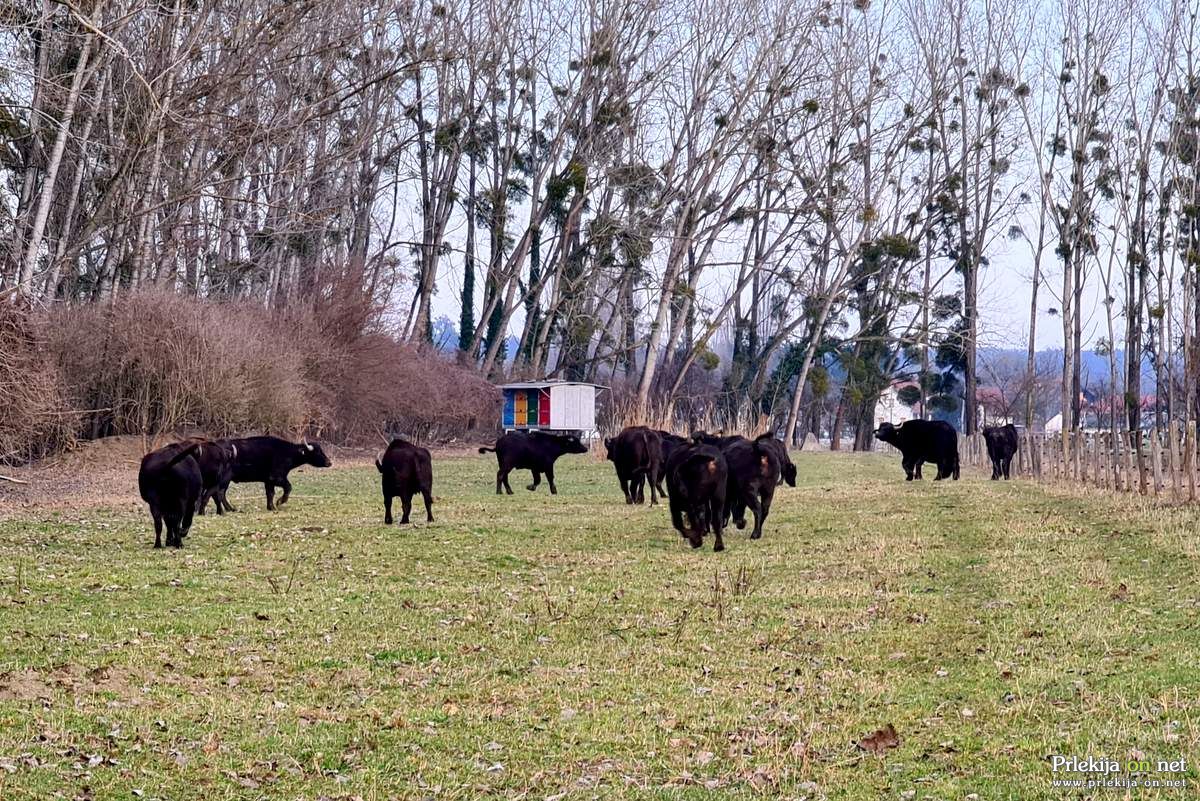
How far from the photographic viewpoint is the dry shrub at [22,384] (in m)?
25.6

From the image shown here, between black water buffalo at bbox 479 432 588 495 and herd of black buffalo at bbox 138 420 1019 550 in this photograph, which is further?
black water buffalo at bbox 479 432 588 495

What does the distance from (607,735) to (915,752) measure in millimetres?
1648

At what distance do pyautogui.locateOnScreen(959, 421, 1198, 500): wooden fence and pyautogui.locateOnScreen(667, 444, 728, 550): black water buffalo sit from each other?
9.63 metres

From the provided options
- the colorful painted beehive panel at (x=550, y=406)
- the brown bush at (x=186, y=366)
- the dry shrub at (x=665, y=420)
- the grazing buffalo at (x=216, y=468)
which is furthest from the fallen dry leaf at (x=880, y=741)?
the colorful painted beehive panel at (x=550, y=406)

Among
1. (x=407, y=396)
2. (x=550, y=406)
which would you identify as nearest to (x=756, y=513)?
(x=407, y=396)

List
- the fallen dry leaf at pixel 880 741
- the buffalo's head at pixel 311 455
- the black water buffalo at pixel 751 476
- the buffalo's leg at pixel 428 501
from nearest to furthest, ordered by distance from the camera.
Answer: the fallen dry leaf at pixel 880 741 → the black water buffalo at pixel 751 476 → the buffalo's leg at pixel 428 501 → the buffalo's head at pixel 311 455

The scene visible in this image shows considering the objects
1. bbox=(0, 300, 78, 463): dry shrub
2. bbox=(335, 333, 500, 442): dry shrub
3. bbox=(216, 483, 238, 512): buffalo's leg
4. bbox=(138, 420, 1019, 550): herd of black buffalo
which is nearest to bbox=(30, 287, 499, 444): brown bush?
bbox=(0, 300, 78, 463): dry shrub

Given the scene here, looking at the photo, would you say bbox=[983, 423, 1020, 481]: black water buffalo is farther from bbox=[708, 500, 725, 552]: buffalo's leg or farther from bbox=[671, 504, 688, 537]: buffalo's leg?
bbox=[708, 500, 725, 552]: buffalo's leg

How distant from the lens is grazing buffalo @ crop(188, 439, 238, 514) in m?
19.6

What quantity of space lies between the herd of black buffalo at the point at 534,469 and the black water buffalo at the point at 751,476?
0.01 meters

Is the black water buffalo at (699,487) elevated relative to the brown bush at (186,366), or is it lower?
lower

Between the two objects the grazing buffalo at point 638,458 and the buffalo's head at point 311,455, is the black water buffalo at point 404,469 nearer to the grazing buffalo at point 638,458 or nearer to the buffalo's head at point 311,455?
the buffalo's head at point 311,455

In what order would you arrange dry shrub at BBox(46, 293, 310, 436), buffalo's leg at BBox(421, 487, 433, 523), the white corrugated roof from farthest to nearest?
the white corrugated roof
dry shrub at BBox(46, 293, 310, 436)
buffalo's leg at BBox(421, 487, 433, 523)

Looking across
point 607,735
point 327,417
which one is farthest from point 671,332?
point 607,735
